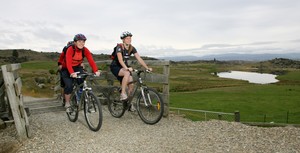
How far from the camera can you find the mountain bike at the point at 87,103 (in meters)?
7.82

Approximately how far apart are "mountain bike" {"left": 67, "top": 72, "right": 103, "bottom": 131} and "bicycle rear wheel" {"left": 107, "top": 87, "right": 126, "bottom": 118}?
1203 mm

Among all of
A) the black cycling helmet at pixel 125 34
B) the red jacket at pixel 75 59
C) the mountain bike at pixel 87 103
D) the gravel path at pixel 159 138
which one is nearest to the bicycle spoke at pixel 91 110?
the mountain bike at pixel 87 103

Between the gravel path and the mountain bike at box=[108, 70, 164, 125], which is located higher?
the mountain bike at box=[108, 70, 164, 125]

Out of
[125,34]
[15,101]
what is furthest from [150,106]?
[15,101]

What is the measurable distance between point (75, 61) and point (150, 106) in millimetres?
2798

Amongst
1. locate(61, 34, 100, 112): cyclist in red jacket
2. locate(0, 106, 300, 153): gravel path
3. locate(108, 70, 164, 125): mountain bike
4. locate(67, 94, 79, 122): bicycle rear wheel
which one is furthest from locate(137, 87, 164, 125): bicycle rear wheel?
locate(67, 94, 79, 122): bicycle rear wheel

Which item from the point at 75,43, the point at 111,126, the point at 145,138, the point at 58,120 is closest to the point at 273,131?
the point at 145,138

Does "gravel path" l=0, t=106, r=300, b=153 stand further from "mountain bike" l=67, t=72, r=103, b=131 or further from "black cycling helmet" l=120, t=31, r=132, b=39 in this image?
"black cycling helmet" l=120, t=31, r=132, b=39

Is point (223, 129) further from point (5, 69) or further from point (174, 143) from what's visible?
point (5, 69)

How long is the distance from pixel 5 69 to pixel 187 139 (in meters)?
4.91

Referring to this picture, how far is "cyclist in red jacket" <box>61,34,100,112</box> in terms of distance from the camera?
8.27 meters

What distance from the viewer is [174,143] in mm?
6762

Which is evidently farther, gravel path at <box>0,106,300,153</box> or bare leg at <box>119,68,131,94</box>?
bare leg at <box>119,68,131,94</box>

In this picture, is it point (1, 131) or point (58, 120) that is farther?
point (58, 120)
